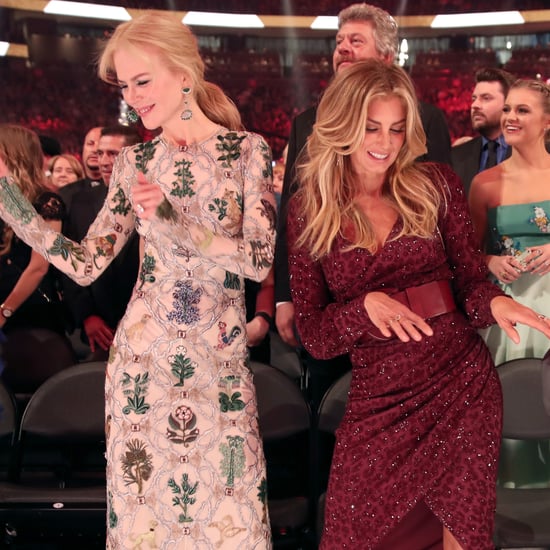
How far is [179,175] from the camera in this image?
2.23m

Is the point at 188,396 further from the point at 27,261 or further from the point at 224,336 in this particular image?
the point at 27,261

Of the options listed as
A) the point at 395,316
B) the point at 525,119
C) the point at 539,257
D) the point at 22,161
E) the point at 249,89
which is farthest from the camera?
the point at 249,89

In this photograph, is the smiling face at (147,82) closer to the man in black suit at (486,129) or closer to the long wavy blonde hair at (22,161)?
the long wavy blonde hair at (22,161)

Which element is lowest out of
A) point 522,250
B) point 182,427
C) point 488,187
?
point 182,427

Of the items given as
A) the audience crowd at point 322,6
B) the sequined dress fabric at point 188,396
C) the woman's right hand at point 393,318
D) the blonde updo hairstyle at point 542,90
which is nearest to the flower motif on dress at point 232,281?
the sequined dress fabric at point 188,396

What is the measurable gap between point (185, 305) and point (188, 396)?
223 mm

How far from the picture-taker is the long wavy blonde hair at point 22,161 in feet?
11.6

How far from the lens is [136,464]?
2.17m

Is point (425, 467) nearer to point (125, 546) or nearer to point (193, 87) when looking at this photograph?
point (125, 546)

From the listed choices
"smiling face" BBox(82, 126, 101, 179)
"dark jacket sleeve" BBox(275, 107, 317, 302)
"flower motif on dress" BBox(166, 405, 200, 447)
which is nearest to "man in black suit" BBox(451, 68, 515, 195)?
"dark jacket sleeve" BBox(275, 107, 317, 302)

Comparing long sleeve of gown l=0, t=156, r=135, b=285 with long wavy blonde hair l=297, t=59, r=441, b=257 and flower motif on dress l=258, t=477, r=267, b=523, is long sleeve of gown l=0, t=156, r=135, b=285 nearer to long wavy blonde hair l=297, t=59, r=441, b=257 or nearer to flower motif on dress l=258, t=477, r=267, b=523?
long wavy blonde hair l=297, t=59, r=441, b=257

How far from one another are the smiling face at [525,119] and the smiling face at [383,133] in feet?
4.18

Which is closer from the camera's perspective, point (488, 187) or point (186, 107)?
point (186, 107)

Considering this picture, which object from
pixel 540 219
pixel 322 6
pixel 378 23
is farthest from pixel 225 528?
pixel 322 6
